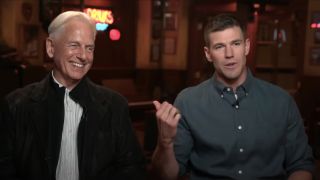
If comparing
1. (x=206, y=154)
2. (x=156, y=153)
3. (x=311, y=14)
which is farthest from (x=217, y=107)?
(x=311, y=14)

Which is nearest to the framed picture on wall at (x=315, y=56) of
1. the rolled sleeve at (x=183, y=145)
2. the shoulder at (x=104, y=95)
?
the rolled sleeve at (x=183, y=145)

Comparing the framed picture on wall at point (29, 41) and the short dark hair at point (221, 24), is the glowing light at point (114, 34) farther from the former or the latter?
the short dark hair at point (221, 24)

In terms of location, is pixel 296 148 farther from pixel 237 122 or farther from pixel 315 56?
pixel 315 56

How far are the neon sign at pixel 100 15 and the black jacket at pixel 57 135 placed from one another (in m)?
8.52

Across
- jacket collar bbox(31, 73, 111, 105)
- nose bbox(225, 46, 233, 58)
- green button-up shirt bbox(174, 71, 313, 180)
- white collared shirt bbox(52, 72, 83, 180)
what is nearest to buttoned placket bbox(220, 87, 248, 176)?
green button-up shirt bbox(174, 71, 313, 180)

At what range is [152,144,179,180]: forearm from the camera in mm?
2094

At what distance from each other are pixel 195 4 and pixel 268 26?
181cm

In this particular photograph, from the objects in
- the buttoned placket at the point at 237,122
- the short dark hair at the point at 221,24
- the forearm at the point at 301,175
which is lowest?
the forearm at the point at 301,175

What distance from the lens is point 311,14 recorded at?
8422 millimetres

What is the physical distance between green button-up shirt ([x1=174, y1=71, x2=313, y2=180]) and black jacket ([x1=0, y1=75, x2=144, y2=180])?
0.30 m

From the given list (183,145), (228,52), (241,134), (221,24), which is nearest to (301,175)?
(241,134)

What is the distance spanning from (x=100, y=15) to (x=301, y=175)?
889cm

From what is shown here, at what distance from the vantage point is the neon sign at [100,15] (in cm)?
1047

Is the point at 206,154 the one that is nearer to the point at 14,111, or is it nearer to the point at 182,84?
the point at 14,111
